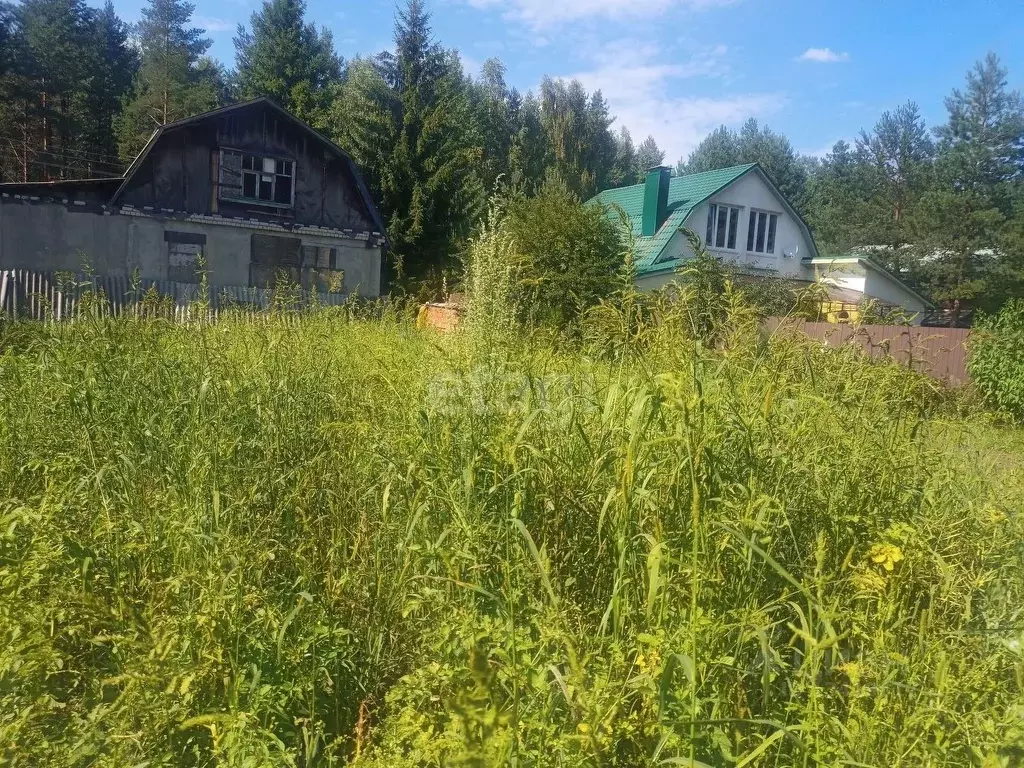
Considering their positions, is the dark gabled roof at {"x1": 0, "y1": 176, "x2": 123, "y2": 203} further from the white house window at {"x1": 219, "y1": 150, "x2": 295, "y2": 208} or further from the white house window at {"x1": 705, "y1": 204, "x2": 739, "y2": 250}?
the white house window at {"x1": 705, "y1": 204, "x2": 739, "y2": 250}

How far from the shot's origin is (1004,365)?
37.9ft

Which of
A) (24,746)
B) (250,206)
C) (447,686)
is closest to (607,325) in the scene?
(447,686)

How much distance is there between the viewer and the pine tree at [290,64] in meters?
33.8

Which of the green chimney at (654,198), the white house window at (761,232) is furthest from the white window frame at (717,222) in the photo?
the green chimney at (654,198)

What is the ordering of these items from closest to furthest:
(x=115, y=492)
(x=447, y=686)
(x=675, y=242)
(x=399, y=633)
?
(x=447, y=686) → (x=399, y=633) → (x=115, y=492) → (x=675, y=242)

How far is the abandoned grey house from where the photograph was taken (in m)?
17.9

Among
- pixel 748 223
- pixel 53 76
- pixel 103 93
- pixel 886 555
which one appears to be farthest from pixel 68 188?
pixel 103 93

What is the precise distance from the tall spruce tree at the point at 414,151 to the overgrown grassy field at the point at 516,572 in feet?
70.2

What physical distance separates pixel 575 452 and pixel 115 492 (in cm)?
200

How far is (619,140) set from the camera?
1897 inches

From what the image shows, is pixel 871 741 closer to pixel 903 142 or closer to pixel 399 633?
pixel 399 633

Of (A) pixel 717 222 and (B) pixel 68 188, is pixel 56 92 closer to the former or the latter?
(B) pixel 68 188

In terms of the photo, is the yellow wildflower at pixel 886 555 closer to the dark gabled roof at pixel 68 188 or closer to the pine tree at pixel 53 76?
the dark gabled roof at pixel 68 188

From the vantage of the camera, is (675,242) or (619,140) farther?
(619,140)
